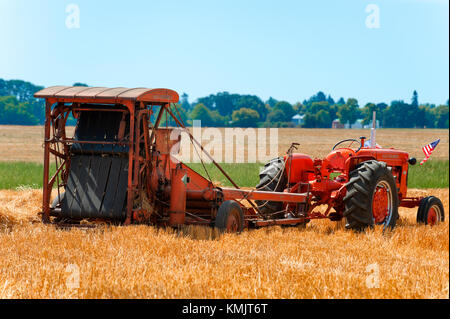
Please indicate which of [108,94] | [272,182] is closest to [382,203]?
[272,182]

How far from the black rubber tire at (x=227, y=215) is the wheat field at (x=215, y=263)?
0.20 m

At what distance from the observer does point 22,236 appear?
844 cm

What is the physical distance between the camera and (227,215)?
922cm

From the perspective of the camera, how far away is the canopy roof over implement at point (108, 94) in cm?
916

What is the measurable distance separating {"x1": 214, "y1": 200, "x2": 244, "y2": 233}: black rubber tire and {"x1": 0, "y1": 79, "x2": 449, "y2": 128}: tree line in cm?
5039

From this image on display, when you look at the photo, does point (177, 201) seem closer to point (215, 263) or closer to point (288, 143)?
point (215, 263)

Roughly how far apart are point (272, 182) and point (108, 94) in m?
3.50

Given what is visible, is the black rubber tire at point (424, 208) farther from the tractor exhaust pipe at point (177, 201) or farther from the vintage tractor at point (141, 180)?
the tractor exhaust pipe at point (177, 201)

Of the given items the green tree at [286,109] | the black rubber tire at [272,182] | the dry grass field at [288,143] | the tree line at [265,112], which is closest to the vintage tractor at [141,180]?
the black rubber tire at [272,182]

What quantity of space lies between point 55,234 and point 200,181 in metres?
2.67

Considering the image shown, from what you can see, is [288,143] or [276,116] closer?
[288,143]

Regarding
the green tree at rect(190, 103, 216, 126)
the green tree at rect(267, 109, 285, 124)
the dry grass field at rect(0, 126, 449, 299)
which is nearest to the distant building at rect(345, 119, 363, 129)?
the green tree at rect(267, 109, 285, 124)

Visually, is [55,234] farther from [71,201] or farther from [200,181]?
[200,181]

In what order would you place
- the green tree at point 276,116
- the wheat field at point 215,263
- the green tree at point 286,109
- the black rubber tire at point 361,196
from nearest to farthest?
the wheat field at point 215,263, the black rubber tire at point 361,196, the green tree at point 276,116, the green tree at point 286,109
